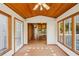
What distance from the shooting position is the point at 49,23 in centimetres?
1158

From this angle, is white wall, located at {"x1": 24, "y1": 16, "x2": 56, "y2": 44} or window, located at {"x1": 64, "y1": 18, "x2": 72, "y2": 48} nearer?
window, located at {"x1": 64, "y1": 18, "x2": 72, "y2": 48}

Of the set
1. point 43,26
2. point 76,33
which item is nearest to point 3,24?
point 76,33

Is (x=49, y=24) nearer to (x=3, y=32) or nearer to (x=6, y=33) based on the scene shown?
(x=6, y=33)

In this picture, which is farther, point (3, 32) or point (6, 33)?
point (6, 33)

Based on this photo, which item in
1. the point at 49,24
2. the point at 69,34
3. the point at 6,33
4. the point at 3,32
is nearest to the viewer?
the point at 3,32

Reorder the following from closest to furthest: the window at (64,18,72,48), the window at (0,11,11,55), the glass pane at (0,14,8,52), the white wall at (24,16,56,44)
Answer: the glass pane at (0,14,8,52), the window at (0,11,11,55), the window at (64,18,72,48), the white wall at (24,16,56,44)

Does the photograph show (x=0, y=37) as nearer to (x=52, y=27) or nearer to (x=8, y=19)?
(x=8, y=19)

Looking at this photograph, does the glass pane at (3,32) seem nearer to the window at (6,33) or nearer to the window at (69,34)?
the window at (6,33)

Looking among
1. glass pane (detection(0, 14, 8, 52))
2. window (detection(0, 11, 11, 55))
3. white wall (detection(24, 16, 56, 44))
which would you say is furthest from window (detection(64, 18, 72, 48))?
white wall (detection(24, 16, 56, 44))

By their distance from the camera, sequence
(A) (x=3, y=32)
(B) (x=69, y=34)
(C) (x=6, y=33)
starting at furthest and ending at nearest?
1. (B) (x=69, y=34)
2. (C) (x=6, y=33)
3. (A) (x=3, y=32)

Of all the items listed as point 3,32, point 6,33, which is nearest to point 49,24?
point 6,33

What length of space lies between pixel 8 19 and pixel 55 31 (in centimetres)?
589

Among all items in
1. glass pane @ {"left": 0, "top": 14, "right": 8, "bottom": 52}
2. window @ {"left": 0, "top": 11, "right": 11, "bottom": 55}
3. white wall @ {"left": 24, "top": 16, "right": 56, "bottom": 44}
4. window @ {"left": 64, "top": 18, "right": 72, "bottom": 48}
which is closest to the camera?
glass pane @ {"left": 0, "top": 14, "right": 8, "bottom": 52}

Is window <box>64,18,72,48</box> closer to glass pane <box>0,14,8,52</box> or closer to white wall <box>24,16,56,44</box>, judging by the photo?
glass pane <box>0,14,8,52</box>
